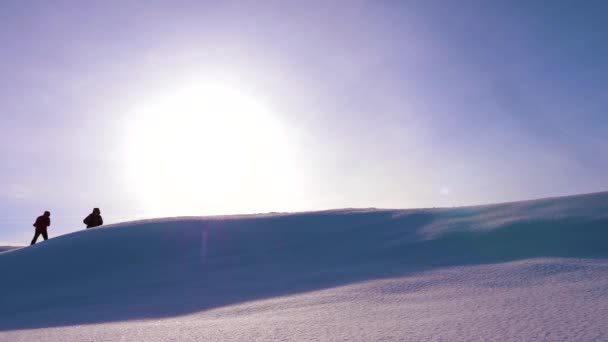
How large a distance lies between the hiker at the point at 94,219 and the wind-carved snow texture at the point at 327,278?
3824 millimetres

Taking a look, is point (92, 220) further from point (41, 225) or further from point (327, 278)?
point (327, 278)

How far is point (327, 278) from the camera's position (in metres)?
5.87

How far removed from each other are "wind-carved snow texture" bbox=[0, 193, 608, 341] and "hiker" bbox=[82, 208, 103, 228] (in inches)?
151

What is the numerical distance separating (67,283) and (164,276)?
162cm

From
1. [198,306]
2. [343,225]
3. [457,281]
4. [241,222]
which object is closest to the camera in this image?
[457,281]

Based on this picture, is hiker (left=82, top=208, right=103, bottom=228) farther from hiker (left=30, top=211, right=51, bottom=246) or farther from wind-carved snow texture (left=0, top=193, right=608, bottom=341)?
wind-carved snow texture (left=0, top=193, right=608, bottom=341)

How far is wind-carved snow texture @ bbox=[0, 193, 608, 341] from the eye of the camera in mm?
3250

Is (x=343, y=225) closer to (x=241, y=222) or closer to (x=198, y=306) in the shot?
(x=241, y=222)

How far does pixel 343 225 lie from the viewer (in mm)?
8891

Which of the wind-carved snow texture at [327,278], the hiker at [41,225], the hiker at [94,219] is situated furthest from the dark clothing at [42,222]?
the wind-carved snow texture at [327,278]

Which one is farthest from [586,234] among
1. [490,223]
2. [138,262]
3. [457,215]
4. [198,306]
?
[138,262]

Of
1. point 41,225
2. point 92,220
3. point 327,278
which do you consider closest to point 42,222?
point 41,225

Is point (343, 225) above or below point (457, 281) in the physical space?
above

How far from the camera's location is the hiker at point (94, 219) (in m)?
13.3
